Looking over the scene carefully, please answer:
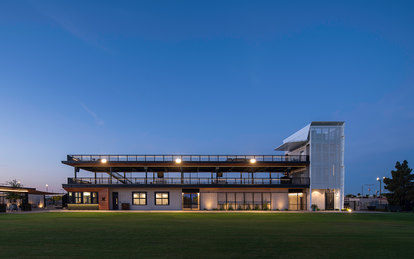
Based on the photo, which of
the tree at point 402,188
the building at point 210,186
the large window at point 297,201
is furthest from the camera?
the tree at point 402,188

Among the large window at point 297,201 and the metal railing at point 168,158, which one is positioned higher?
the metal railing at point 168,158

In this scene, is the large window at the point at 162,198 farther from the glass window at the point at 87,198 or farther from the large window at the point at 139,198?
the glass window at the point at 87,198

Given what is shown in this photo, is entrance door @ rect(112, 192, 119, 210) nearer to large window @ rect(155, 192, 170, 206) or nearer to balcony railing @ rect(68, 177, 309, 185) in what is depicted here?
balcony railing @ rect(68, 177, 309, 185)

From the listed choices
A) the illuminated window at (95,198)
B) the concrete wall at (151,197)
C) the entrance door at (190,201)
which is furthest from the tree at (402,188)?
the illuminated window at (95,198)

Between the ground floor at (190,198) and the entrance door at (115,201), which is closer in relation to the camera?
the ground floor at (190,198)

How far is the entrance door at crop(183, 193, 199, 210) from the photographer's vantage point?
38.5 m

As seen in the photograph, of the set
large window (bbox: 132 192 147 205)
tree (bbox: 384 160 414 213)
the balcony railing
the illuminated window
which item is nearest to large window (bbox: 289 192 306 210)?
the balcony railing

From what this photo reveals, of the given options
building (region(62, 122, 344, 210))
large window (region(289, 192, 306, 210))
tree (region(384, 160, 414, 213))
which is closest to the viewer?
building (region(62, 122, 344, 210))

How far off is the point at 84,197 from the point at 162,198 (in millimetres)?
9992

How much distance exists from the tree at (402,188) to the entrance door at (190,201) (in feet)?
91.7

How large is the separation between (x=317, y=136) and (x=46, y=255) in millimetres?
33667

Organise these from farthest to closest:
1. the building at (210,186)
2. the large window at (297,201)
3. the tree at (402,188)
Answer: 1. the tree at (402,188)
2. the large window at (297,201)
3. the building at (210,186)

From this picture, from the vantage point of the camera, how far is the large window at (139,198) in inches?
1516

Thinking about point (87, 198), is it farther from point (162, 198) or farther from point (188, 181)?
point (188, 181)
